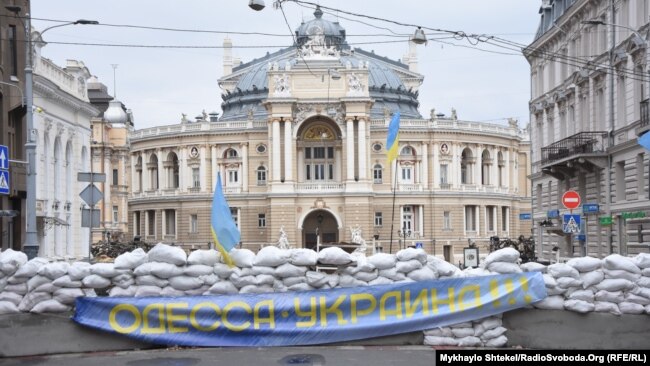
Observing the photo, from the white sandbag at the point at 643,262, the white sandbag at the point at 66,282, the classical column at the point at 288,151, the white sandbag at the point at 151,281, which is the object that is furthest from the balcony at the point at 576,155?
the classical column at the point at 288,151

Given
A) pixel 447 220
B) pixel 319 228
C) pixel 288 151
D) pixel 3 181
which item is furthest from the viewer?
pixel 447 220

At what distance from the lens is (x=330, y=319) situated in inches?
532

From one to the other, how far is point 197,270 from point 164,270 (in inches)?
18.5

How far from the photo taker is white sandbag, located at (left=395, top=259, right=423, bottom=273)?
1370cm

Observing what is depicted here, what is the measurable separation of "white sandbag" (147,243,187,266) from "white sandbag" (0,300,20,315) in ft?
6.53

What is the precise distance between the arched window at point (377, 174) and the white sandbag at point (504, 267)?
63.3 metres

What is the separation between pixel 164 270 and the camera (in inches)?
533

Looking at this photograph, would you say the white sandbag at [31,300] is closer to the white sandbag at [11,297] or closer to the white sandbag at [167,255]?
the white sandbag at [11,297]

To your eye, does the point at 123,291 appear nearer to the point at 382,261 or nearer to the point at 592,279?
the point at 382,261

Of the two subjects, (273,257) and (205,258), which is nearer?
(273,257)

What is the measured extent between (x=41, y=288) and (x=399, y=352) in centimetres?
513

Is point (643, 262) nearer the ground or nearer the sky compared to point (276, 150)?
nearer the ground

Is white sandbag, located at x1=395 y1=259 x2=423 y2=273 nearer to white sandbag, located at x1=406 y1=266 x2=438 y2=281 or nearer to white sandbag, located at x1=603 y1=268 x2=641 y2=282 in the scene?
white sandbag, located at x1=406 y1=266 x2=438 y2=281

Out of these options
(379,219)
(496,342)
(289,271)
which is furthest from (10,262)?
(379,219)
